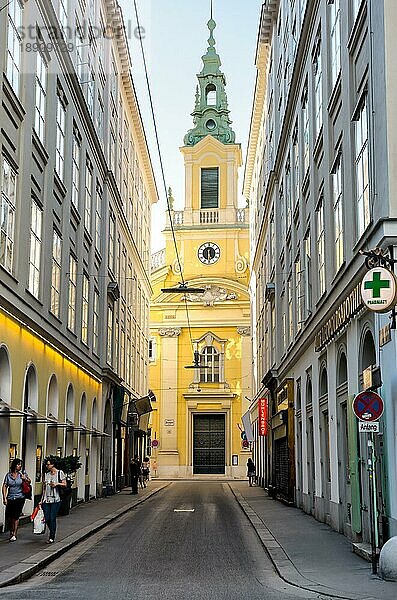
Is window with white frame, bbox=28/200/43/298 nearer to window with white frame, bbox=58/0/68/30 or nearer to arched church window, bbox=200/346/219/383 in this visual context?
window with white frame, bbox=58/0/68/30

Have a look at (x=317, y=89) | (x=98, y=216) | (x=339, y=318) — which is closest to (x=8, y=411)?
(x=339, y=318)

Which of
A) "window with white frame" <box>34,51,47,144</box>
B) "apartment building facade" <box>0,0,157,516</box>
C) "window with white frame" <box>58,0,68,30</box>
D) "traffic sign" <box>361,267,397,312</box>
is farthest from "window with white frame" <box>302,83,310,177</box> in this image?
"traffic sign" <box>361,267,397,312</box>

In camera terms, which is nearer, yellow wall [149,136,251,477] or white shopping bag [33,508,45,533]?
white shopping bag [33,508,45,533]

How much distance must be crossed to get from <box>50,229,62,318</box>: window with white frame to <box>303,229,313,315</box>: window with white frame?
7.47 m

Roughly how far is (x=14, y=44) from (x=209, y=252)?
48331 millimetres

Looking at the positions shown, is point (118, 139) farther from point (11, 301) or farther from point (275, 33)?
point (11, 301)

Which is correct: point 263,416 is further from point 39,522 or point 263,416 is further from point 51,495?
point 51,495

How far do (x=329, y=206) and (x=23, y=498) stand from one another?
31.8 ft

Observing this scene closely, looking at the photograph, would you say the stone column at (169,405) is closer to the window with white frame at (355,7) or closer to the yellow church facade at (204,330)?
the yellow church facade at (204,330)

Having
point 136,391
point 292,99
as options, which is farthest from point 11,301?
point 136,391

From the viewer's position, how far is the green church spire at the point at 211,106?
72.8m

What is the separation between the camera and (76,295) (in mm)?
30969

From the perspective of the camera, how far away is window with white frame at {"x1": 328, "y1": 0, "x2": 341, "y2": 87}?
66.0 feet

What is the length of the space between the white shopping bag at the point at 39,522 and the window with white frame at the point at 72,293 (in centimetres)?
1151
